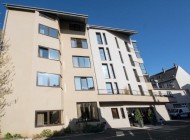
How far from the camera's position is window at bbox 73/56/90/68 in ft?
80.7

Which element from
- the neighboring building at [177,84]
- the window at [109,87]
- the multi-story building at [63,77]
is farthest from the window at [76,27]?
the neighboring building at [177,84]

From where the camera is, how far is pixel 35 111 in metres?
16.7

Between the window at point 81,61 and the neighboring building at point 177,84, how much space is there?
27.1m

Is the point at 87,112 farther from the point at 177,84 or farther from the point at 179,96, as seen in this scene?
the point at 177,84

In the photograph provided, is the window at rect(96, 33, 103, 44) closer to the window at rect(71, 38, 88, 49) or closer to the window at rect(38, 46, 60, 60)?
the window at rect(71, 38, 88, 49)

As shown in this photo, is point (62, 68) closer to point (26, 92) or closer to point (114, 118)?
point (26, 92)

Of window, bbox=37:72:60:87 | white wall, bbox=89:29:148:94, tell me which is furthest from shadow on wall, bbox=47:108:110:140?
white wall, bbox=89:29:148:94

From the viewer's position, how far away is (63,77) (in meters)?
22.4

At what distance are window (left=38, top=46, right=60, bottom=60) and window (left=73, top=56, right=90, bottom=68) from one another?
351cm

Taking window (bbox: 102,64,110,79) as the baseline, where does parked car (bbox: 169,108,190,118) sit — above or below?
below

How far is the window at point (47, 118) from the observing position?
55.4 ft

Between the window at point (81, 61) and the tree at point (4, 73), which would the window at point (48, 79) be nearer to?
the tree at point (4, 73)

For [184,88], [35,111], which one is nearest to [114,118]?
[35,111]

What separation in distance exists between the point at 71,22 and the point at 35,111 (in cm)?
1723
